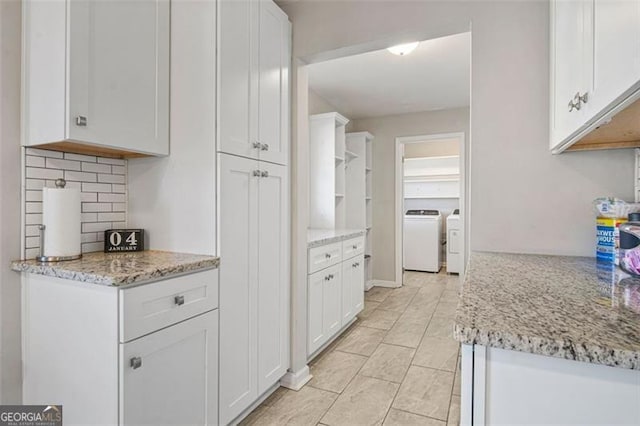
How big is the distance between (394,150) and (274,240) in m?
3.29

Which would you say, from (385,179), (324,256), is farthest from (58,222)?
(385,179)

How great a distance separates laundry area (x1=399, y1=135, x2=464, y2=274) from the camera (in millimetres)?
5730

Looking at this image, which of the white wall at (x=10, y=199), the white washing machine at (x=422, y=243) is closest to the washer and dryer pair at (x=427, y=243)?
the white washing machine at (x=422, y=243)

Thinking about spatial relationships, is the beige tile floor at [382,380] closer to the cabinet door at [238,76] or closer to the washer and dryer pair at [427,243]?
the cabinet door at [238,76]

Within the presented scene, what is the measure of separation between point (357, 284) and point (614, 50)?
283cm

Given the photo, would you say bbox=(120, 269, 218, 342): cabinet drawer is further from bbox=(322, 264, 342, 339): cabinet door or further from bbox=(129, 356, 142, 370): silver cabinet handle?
bbox=(322, 264, 342, 339): cabinet door

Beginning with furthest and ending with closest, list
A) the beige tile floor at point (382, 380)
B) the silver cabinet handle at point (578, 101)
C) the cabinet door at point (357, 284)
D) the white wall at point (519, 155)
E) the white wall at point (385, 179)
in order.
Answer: the white wall at point (385, 179) < the cabinet door at point (357, 284) < the beige tile floor at point (382, 380) < the white wall at point (519, 155) < the silver cabinet handle at point (578, 101)

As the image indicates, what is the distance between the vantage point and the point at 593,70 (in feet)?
2.91

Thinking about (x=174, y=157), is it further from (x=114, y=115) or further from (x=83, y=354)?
(x=83, y=354)

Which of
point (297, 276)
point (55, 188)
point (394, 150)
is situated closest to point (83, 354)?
point (55, 188)

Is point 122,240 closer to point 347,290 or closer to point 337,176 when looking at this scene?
point 347,290

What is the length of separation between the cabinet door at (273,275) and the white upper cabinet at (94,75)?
622 mm

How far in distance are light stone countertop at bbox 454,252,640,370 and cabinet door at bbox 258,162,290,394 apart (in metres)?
1.12

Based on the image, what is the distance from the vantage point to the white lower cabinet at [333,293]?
243cm
